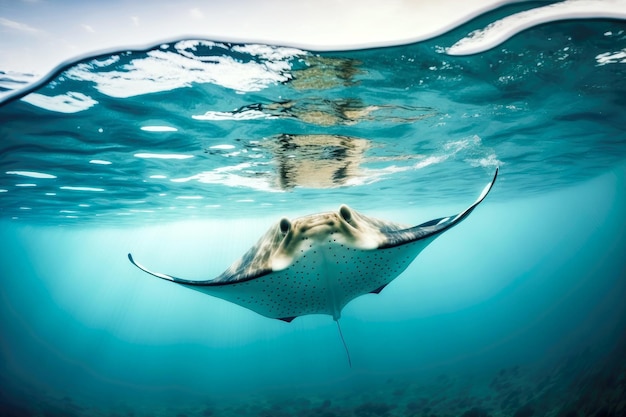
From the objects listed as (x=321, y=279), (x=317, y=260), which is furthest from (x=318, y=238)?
(x=321, y=279)

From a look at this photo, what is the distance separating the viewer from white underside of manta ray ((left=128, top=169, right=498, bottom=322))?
328cm

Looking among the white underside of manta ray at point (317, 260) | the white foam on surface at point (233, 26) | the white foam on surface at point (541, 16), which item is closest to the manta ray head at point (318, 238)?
the white underside of manta ray at point (317, 260)

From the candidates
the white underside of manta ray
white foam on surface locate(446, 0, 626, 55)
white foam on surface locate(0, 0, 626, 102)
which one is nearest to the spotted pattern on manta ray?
the white underside of manta ray

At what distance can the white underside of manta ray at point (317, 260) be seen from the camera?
3277 mm

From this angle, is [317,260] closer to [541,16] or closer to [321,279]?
[321,279]

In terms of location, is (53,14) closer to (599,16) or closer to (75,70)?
(75,70)

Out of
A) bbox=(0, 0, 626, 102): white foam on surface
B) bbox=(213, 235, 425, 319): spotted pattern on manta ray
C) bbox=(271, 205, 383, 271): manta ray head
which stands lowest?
bbox=(213, 235, 425, 319): spotted pattern on manta ray

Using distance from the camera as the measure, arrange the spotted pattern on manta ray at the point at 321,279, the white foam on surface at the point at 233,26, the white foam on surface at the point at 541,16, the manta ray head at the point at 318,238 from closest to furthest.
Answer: the manta ray head at the point at 318,238
the spotted pattern on manta ray at the point at 321,279
the white foam on surface at the point at 233,26
the white foam on surface at the point at 541,16

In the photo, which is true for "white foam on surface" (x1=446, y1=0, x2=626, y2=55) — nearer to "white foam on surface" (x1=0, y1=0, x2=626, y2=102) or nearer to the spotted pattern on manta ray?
"white foam on surface" (x1=0, y1=0, x2=626, y2=102)

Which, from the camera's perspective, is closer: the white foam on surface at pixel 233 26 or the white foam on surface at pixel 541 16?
the white foam on surface at pixel 233 26

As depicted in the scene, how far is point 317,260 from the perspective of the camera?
11.2 feet

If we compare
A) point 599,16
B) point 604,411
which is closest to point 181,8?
point 599,16

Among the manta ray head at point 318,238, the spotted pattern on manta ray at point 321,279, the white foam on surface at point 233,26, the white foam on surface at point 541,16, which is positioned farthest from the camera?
the white foam on surface at point 541,16

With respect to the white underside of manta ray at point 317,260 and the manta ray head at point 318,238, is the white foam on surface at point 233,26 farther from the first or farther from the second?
the manta ray head at point 318,238
